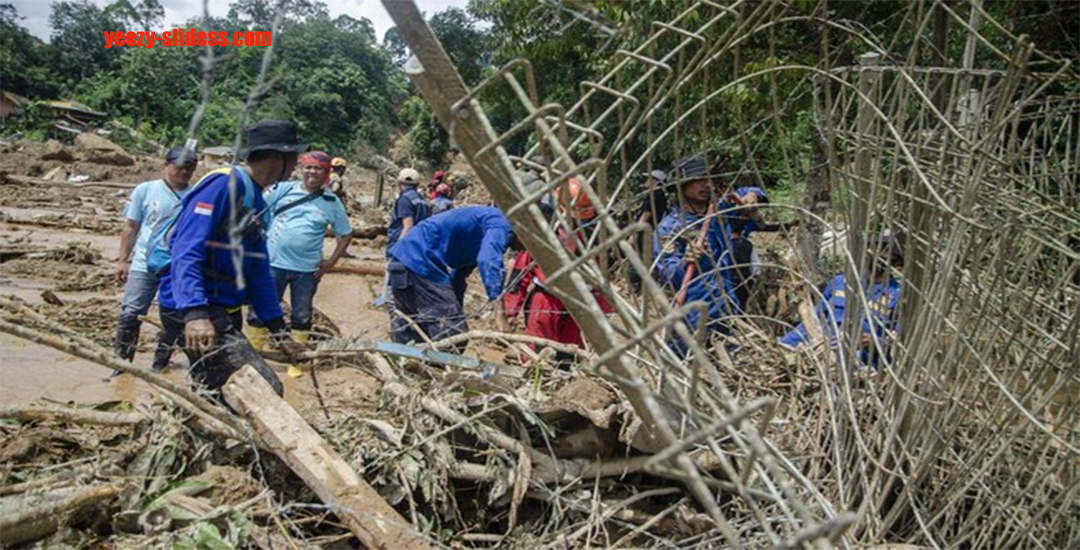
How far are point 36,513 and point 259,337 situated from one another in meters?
1.57

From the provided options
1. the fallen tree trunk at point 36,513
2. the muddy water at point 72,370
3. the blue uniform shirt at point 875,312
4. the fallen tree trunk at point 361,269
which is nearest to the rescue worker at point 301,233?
the muddy water at point 72,370

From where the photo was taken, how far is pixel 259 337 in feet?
13.0

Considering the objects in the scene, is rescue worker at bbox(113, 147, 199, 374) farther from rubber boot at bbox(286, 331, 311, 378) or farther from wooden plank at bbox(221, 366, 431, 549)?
wooden plank at bbox(221, 366, 431, 549)

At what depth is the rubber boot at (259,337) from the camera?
12.8 feet

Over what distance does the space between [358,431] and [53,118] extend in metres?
39.4

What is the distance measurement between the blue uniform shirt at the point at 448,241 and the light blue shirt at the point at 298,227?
3.27ft

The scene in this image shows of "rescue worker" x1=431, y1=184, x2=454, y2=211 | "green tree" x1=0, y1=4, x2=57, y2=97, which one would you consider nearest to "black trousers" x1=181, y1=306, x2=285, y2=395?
"rescue worker" x1=431, y1=184, x2=454, y2=211

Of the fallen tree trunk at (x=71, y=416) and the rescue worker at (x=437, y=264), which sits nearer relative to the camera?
the fallen tree trunk at (x=71, y=416)

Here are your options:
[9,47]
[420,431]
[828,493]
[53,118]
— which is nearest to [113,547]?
[420,431]

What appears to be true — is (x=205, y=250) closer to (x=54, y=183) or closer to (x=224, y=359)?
(x=224, y=359)

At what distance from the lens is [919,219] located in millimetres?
2463

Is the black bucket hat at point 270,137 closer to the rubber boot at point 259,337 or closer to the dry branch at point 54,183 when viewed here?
the rubber boot at point 259,337

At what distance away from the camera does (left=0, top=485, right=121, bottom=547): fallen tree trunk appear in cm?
240

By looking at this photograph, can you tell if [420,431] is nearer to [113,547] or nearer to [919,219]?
[113,547]
